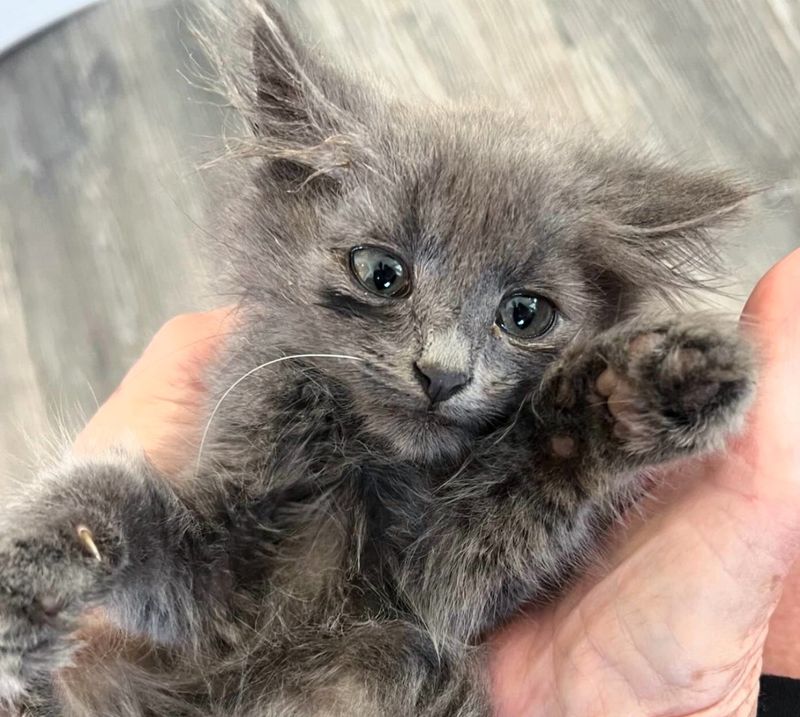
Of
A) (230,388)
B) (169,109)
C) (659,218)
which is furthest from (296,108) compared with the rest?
(169,109)

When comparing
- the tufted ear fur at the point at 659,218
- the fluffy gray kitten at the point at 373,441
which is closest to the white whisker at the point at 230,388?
the fluffy gray kitten at the point at 373,441

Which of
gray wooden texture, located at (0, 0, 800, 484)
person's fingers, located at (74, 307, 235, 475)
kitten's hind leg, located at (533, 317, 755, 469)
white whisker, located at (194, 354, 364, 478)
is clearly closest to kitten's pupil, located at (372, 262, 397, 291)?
white whisker, located at (194, 354, 364, 478)

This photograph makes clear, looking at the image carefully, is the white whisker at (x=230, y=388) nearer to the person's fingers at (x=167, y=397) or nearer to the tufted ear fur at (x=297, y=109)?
the person's fingers at (x=167, y=397)

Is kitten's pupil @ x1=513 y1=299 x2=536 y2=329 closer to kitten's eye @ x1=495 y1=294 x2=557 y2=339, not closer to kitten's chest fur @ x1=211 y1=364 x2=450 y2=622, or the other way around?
kitten's eye @ x1=495 y1=294 x2=557 y2=339

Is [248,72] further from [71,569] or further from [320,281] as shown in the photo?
[71,569]

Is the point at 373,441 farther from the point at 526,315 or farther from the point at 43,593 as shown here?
the point at 43,593

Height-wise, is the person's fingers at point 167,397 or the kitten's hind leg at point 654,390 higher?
the person's fingers at point 167,397
